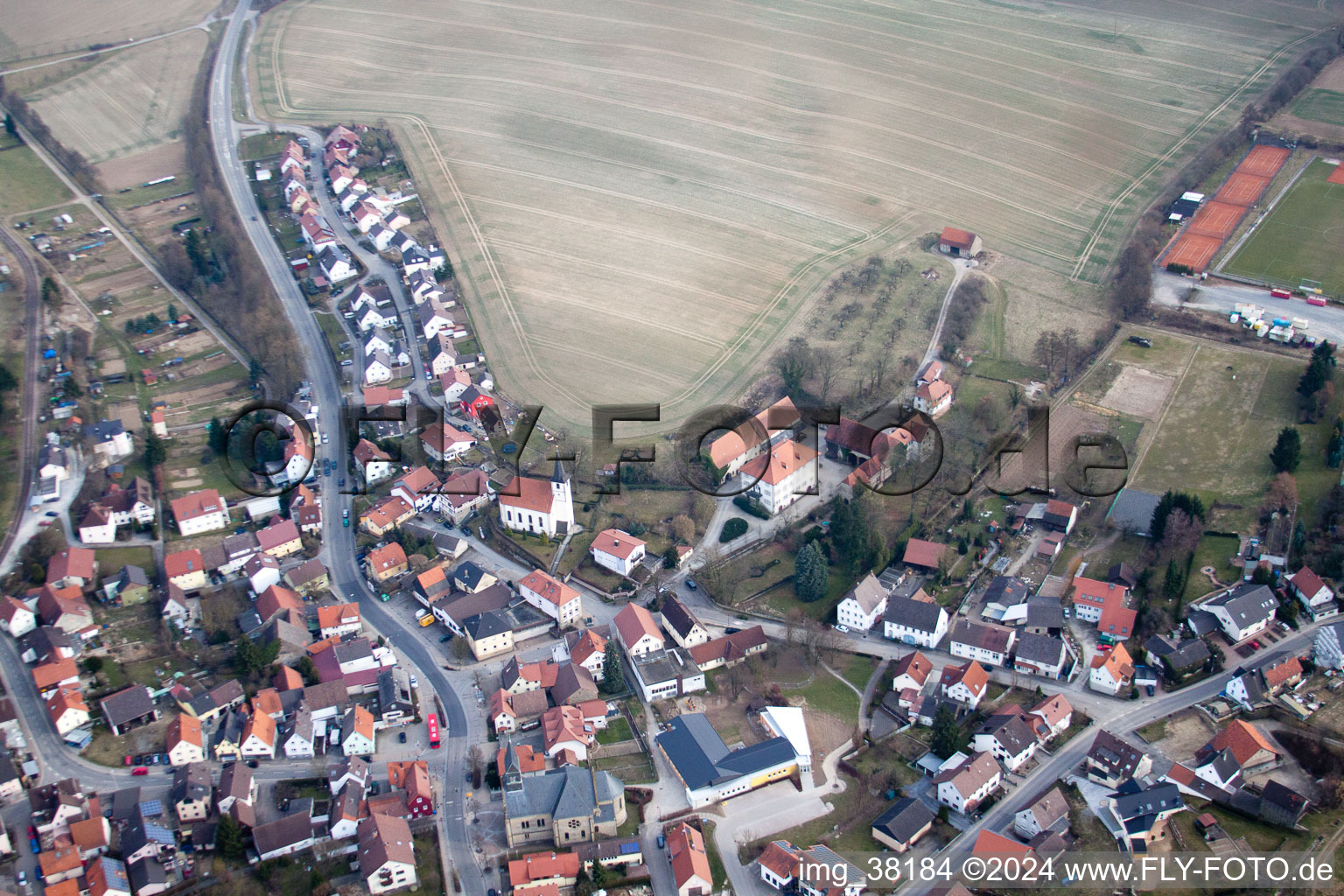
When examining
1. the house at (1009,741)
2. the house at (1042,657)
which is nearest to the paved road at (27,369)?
the house at (1009,741)

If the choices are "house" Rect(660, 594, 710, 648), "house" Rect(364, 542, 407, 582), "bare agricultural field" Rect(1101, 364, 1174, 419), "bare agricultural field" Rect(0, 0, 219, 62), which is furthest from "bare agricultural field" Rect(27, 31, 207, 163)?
"bare agricultural field" Rect(1101, 364, 1174, 419)

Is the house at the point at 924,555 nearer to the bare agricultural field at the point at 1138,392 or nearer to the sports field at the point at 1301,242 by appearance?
the bare agricultural field at the point at 1138,392

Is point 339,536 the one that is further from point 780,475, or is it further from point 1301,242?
point 1301,242

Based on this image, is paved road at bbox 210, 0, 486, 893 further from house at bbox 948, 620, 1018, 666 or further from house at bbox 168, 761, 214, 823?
house at bbox 948, 620, 1018, 666

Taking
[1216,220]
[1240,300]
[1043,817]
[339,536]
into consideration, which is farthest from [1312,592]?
[339,536]

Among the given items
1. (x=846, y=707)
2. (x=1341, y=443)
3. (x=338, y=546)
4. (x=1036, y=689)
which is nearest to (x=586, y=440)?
(x=338, y=546)

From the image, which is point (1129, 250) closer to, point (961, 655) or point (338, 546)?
point (961, 655)

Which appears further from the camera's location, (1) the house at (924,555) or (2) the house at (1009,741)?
(1) the house at (924,555)
